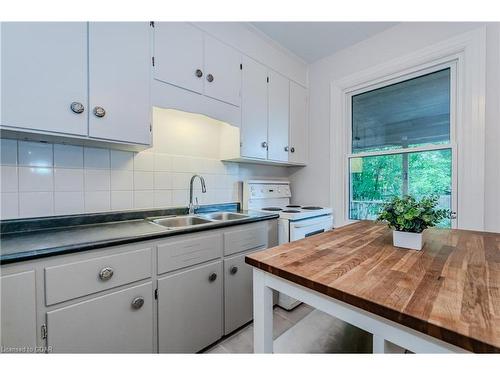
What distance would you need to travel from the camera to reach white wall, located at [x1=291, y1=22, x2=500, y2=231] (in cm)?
163

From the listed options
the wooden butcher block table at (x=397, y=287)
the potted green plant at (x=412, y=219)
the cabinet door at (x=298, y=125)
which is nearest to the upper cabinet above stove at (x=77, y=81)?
the wooden butcher block table at (x=397, y=287)

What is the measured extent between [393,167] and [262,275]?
198 centimetres

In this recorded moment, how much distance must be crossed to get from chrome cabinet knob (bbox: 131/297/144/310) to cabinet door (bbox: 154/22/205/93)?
4.39 feet

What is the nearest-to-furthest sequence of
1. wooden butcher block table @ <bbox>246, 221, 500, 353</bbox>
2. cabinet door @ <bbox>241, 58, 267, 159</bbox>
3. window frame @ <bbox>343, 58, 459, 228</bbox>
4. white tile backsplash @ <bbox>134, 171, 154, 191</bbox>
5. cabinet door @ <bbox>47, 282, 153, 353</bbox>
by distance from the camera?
wooden butcher block table @ <bbox>246, 221, 500, 353</bbox> → cabinet door @ <bbox>47, 282, 153, 353</bbox> → white tile backsplash @ <bbox>134, 171, 154, 191</bbox> → window frame @ <bbox>343, 58, 459, 228</bbox> → cabinet door @ <bbox>241, 58, 267, 159</bbox>

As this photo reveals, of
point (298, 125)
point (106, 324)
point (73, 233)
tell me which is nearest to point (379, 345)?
point (106, 324)

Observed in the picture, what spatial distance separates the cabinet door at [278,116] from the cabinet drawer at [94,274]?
153 cm

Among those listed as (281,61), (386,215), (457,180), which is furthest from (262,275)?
(281,61)

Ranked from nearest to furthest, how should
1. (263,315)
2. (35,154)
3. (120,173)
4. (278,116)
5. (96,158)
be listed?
1. (263,315)
2. (35,154)
3. (96,158)
4. (120,173)
5. (278,116)

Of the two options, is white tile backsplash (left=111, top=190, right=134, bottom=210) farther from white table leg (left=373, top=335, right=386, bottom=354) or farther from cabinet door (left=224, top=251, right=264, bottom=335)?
white table leg (left=373, top=335, right=386, bottom=354)

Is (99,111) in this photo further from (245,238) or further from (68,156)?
(245,238)

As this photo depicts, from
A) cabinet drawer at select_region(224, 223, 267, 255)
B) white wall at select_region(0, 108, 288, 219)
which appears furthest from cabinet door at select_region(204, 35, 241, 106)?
cabinet drawer at select_region(224, 223, 267, 255)

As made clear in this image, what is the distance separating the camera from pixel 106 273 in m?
1.05

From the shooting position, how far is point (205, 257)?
4.78 ft

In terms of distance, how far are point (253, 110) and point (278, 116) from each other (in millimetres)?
369
